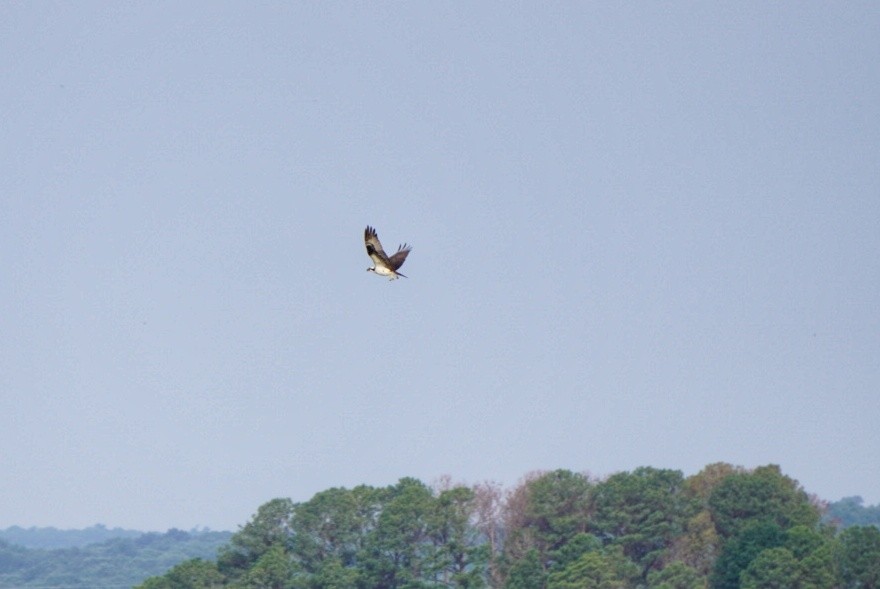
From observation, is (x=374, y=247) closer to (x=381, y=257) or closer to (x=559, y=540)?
(x=381, y=257)

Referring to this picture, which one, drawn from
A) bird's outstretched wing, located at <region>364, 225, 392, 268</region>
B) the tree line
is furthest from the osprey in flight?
the tree line

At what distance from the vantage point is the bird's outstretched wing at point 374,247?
25562 mm

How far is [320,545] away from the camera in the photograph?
262ft

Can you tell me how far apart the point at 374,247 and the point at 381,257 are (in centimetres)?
21

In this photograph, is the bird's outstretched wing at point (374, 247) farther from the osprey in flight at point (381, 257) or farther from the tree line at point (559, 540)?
the tree line at point (559, 540)

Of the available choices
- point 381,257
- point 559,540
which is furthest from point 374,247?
point 559,540

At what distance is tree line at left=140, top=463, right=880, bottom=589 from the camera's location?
75125 millimetres

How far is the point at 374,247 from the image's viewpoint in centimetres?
2561

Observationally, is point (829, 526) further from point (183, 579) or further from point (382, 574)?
point (183, 579)

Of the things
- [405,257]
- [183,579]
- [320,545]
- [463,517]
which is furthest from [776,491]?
[405,257]

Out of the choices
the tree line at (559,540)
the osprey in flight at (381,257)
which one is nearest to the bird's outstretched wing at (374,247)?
the osprey in flight at (381,257)

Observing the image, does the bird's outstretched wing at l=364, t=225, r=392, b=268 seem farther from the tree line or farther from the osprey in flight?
the tree line

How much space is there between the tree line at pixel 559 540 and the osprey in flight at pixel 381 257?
1981 inches

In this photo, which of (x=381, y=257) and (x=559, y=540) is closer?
(x=381, y=257)
